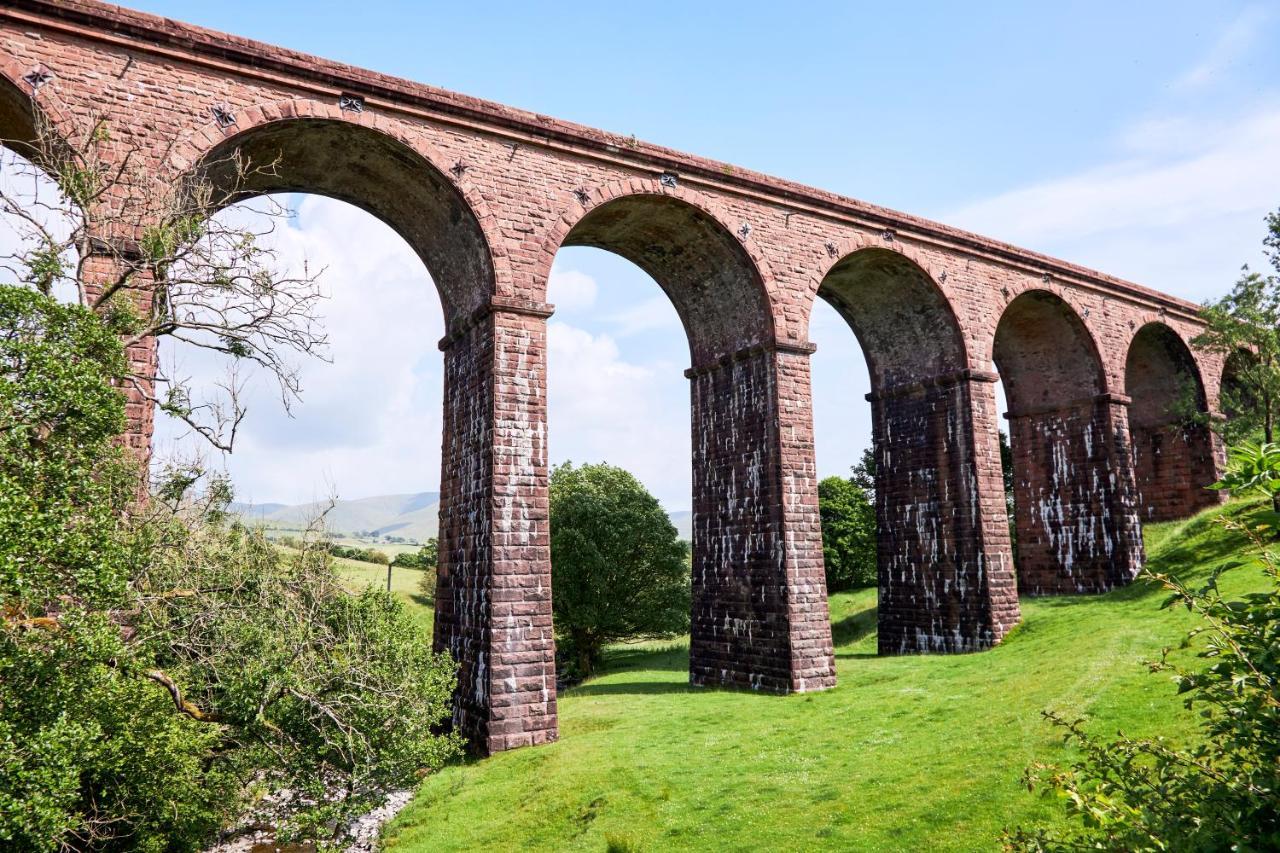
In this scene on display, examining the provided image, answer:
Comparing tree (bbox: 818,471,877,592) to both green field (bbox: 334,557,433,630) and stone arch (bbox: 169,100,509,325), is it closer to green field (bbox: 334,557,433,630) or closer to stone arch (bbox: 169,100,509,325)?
green field (bbox: 334,557,433,630)

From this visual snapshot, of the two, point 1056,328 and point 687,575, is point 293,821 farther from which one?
point 1056,328

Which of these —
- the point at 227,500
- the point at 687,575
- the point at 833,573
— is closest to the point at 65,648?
the point at 227,500

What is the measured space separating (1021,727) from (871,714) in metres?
2.82

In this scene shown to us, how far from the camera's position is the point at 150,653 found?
833 centimetres

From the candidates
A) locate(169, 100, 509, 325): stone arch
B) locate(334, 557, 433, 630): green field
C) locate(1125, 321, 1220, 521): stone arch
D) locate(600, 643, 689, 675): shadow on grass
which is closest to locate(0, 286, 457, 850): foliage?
locate(169, 100, 509, 325): stone arch

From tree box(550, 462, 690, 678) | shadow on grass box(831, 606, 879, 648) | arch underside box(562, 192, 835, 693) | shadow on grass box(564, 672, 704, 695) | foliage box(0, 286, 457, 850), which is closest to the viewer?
foliage box(0, 286, 457, 850)

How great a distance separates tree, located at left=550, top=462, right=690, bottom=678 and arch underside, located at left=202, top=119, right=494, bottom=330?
1281 centimetres

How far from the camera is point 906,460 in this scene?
2005 centimetres

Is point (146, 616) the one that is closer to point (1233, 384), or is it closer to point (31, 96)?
point (31, 96)

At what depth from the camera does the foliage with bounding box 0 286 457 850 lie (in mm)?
6660

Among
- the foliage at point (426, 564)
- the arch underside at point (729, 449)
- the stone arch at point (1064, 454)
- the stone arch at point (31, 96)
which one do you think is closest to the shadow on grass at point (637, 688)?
the arch underside at point (729, 449)

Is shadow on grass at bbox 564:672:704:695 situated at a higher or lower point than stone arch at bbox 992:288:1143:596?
lower

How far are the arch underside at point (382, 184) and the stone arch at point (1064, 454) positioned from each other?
14655 millimetres

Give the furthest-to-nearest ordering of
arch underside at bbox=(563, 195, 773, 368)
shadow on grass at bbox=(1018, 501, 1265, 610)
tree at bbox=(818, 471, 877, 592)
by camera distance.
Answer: tree at bbox=(818, 471, 877, 592)
shadow on grass at bbox=(1018, 501, 1265, 610)
arch underside at bbox=(563, 195, 773, 368)
